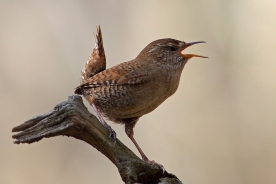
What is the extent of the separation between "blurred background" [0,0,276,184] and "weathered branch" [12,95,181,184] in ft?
4.86

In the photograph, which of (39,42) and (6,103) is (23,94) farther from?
(39,42)

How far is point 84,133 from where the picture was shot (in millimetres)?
1526

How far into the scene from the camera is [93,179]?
10.1 feet

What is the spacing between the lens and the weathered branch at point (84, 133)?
142 cm

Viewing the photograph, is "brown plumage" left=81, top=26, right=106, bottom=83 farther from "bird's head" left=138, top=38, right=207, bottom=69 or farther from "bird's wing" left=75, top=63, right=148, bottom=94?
"bird's head" left=138, top=38, right=207, bottom=69

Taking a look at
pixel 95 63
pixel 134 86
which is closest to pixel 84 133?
pixel 134 86

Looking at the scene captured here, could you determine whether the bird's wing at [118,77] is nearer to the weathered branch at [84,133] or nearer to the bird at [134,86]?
the bird at [134,86]

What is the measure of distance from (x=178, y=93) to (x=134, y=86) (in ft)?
4.41

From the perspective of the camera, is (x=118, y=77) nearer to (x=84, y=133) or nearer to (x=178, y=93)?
(x=84, y=133)

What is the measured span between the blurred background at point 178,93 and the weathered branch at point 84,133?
1482 mm

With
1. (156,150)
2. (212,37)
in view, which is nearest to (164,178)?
(156,150)

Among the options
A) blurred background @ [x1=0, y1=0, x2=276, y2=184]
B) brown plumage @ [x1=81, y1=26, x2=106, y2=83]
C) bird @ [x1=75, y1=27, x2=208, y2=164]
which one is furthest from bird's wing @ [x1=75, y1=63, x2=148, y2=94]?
blurred background @ [x1=0, y1=0, x2=276, y2=184]

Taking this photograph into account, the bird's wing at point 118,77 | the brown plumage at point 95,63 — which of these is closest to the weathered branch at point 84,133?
the bird's wing at point 118,77

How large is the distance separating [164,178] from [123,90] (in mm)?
545
